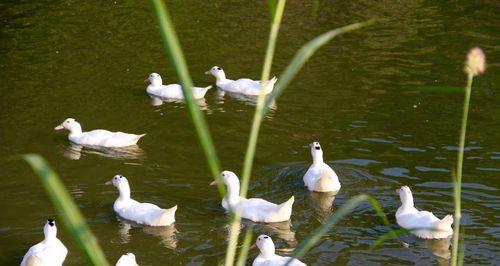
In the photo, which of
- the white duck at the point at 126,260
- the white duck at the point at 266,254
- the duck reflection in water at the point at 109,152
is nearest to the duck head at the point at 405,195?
the white duck at the point at 266,254

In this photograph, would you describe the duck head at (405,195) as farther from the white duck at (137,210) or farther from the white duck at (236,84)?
the white duck at (236,84)

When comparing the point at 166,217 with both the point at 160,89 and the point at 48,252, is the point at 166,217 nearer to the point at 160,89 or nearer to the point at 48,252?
the point at 48,252

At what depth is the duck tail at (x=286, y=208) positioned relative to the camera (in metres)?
8.49

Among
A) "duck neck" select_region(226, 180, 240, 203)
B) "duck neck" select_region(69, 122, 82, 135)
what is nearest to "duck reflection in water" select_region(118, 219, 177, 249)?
"duck neck" select_region(226, 180, 240, 203)

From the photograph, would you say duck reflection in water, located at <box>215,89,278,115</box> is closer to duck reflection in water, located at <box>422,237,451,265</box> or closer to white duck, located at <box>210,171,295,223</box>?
white duck, located at <box>210,171,295,223</box>

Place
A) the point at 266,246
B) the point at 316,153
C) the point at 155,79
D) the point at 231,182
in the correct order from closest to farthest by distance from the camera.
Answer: the point at 266,246 → the point at 231,182 → the point at 316,153 → the point at 155,79

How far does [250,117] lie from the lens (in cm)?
1207

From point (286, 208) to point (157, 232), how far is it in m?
1.28

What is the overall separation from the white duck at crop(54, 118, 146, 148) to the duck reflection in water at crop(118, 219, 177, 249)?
6.46 ft

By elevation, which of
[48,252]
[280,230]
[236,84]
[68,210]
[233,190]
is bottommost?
[68,210]

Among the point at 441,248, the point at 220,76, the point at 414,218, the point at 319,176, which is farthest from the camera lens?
the point at 220,76

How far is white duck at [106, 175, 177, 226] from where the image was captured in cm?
866

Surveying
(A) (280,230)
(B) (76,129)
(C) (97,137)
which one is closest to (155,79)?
(B) (76,129)

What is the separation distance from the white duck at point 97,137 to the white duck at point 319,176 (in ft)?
7.59
